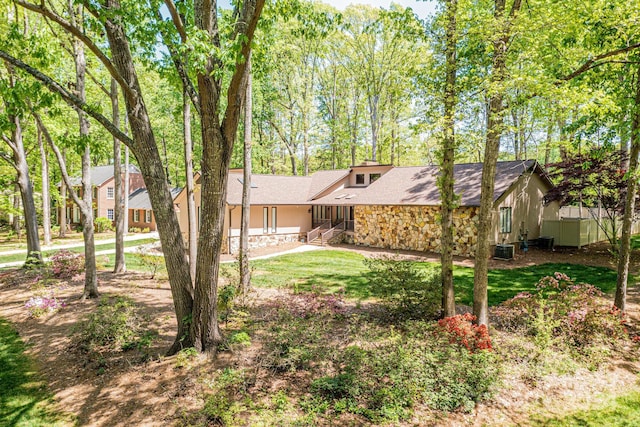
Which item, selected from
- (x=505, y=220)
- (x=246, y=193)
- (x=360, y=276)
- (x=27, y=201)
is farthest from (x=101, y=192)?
(x=505, y=220)

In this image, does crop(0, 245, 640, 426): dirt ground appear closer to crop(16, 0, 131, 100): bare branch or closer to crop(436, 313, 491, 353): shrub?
crop(436, 313, 491, 353): shrub

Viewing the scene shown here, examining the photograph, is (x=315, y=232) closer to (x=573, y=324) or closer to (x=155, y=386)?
(x=573, y=324)

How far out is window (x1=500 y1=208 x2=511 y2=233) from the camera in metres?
16.8

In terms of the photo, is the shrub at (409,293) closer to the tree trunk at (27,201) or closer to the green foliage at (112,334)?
the green foliage at (112,334)

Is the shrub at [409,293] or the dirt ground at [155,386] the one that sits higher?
the shrub at [409,293]

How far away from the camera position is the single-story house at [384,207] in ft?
55.5

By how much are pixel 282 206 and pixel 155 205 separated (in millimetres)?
17082

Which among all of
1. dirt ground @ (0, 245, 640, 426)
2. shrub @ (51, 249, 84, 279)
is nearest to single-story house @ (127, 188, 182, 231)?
shrub @ (51, 249, 84, 279)

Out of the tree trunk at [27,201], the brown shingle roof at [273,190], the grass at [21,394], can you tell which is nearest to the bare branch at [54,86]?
the grass at [21,394]

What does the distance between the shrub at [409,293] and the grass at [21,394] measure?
18.3ft

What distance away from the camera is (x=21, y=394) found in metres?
5.01

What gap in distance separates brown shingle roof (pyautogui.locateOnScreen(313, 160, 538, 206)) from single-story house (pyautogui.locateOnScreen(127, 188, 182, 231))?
17237mm

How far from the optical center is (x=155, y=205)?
211 inches

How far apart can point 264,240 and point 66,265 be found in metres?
10.9
